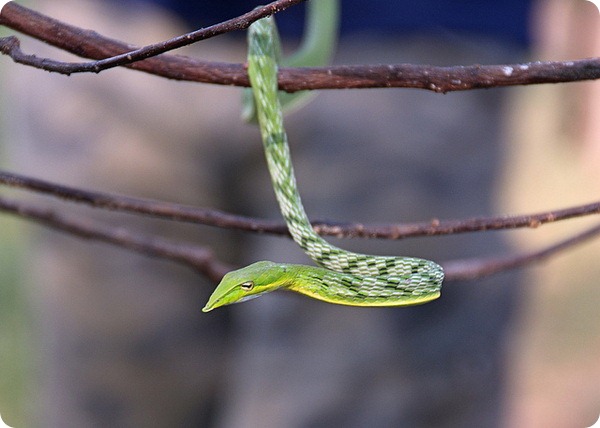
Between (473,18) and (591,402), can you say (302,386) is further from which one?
(591,402)

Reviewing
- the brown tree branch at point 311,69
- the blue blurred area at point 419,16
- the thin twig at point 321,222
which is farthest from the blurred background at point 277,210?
the brown tree branch at point 311,69

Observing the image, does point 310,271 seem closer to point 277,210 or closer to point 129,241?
point 129,241

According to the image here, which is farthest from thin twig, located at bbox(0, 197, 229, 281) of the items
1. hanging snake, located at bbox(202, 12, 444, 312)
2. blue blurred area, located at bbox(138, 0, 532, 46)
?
blue blurred area, located at bbox(138, 0, 532, 46)

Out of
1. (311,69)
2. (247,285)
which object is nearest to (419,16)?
(311,69)

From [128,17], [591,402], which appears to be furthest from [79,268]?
[591,402]

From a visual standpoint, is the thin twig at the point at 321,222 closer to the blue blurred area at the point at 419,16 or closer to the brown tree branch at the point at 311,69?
the brown tree branch at the point at 311,69
